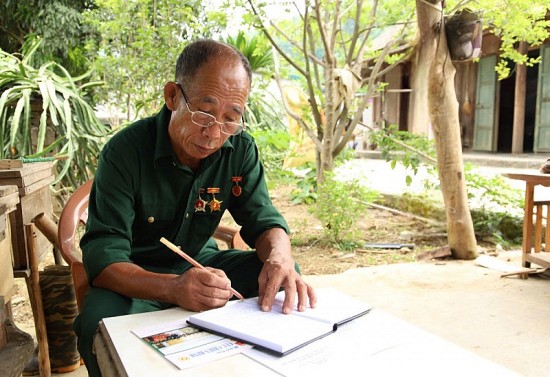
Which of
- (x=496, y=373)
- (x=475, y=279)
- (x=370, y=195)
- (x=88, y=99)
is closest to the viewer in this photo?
(x=496, y=373)

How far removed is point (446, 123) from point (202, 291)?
358 cm

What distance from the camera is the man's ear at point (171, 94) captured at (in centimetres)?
178

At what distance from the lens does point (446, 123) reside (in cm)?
438

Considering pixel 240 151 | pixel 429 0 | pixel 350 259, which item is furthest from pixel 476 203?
pixel 240 151

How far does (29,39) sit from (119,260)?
6.51 metres

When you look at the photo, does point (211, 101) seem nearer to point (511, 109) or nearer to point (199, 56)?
point (199, 56)

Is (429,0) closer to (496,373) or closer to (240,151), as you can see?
(240,151)

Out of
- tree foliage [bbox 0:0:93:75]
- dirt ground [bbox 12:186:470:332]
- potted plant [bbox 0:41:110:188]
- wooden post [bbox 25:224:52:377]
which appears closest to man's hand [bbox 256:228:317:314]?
wooden post [bbox 25:224:52:377]

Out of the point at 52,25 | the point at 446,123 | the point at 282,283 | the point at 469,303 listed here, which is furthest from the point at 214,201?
the point at 52,25

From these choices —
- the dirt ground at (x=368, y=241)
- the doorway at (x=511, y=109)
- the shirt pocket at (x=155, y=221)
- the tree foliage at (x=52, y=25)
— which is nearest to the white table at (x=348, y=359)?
the shirt pocket at (x=155, y=221)

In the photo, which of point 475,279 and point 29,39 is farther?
point 29,39

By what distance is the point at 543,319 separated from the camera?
9.95 feet

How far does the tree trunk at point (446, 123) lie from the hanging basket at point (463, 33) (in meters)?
0.07

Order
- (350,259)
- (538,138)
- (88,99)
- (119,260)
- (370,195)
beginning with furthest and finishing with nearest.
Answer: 1. (538,138)
2. (88,99)
3. (370,195)
4. (350,259)
5. (119,260)
